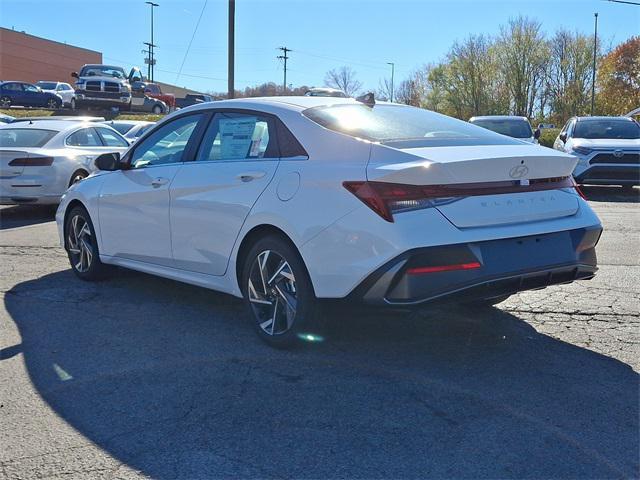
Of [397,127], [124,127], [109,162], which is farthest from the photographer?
[124,127]

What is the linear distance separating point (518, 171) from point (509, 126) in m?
13.6

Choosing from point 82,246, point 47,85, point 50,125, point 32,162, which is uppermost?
point 47,85

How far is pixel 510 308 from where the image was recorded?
5605mm

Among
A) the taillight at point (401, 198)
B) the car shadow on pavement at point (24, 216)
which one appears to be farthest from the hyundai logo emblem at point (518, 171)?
the car shadow on pavement at point (24, 216)

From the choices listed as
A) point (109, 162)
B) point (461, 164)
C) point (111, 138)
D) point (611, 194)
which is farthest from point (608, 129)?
point (461, 164)

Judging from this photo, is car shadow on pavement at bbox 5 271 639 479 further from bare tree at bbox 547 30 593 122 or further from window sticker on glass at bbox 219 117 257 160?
bare tree at bbox 547 30 593 122

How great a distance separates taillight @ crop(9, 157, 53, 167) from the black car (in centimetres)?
3086

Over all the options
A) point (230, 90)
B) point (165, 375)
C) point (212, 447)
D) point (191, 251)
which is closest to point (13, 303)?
point (191, 251)

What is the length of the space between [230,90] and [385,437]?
59.8 feet

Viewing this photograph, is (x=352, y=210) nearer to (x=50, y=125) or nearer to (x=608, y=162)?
(x=50, y=125)

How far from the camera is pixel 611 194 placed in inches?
577

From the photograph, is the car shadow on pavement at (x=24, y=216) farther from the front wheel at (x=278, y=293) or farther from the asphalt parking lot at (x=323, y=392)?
the front wheel at (x=278, y=293)

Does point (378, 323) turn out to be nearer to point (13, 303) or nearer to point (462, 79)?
point (13, 303)

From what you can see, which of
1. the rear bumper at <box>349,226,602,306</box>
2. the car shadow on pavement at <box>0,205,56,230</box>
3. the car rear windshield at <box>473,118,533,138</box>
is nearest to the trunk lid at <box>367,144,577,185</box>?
the rear bumper at <box>349,226,602,306</box>
